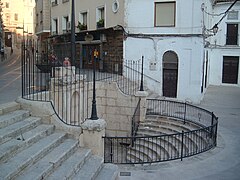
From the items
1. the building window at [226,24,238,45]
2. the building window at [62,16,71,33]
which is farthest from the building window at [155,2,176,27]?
the building window at [226,24,238,45]

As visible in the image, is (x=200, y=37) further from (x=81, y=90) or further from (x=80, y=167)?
(x=80, y=167)

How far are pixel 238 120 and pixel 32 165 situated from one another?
439 inches

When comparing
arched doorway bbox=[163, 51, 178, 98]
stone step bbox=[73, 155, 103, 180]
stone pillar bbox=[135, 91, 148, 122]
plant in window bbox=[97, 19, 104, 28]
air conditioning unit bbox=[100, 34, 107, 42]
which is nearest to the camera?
stone step bbox=[73, 155, 103, 180]

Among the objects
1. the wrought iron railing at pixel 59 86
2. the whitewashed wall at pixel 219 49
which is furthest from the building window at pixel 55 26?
the wrought iron railing at pixel 59 86

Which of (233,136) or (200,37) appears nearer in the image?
(233,136)

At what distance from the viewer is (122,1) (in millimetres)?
18266

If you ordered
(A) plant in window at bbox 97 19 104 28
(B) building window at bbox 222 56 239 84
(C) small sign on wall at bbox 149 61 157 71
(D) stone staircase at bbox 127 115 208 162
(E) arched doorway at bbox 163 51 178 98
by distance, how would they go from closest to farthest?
(D) stone staircase at bbox 127 115 208 162
(E) arched doorway at bbox 163 51 178 98
(C) small sign on wall at bbox 149 61 157 71
(A) plant in window at bbox 97 19 104 28
(B) building window at bbox 222 56 239 84

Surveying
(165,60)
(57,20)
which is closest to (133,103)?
(165,60)

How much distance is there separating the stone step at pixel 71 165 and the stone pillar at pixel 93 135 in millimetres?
176

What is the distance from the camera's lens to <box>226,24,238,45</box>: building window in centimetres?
2680

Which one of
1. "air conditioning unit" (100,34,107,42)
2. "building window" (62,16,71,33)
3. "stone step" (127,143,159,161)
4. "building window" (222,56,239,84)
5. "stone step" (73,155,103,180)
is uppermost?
"building window" (62,16,71,33)

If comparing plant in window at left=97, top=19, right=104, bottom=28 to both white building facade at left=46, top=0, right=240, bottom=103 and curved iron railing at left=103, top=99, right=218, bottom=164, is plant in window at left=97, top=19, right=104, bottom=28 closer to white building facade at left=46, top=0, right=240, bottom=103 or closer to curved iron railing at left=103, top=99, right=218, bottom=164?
white building facade at left=46, top=0, right=240, bottom=103

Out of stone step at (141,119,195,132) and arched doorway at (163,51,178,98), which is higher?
arched doorway at (163,51,178,98)

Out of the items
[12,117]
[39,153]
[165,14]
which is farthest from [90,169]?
[165,14]
